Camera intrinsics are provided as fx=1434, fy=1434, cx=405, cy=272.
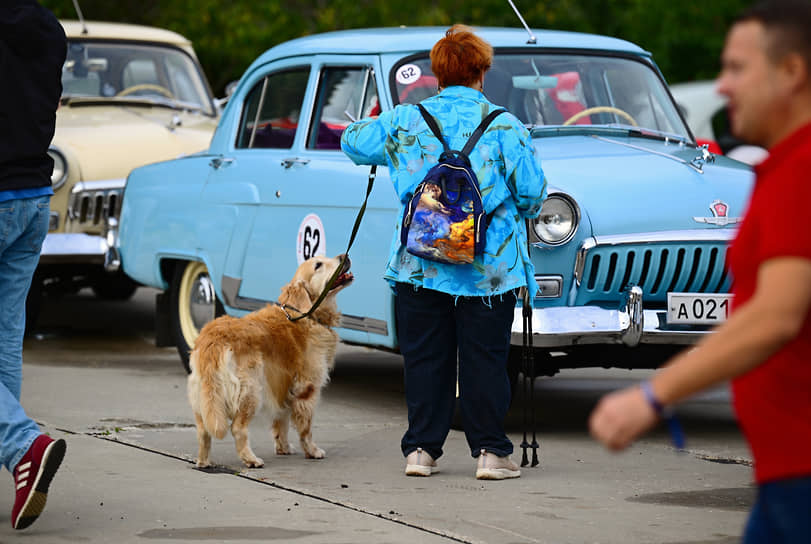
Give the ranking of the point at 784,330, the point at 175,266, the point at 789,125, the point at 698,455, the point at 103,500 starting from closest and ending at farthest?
1. the point at 784,330
2. the point at 789,125
3. the point at 103,500
4. the point at 698,455
5. the point at 175,266

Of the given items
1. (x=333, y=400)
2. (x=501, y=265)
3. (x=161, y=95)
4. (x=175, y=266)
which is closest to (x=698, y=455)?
(x=501, y=265)

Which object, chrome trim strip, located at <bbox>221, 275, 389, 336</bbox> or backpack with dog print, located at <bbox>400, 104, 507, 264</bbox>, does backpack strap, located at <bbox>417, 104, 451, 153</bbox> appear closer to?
backpack with dog print, located at <bbox>400, 104, 507, 264</bbox>

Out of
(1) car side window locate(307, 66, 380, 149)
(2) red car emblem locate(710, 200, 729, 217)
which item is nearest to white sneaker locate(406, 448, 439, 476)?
(2) red car emblem locate(710, 200, 729, 217)

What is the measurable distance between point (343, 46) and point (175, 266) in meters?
2.35

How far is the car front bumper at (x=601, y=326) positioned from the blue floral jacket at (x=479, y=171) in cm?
61

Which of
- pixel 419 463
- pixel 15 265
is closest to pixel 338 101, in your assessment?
pixel 419 463

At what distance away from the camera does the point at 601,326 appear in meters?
6.68

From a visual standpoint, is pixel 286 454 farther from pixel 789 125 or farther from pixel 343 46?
pixel 789 125

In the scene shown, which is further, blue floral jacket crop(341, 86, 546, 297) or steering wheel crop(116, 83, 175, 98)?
steering wheel crop(116, 83, 175, 98)

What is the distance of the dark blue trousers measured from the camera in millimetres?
6098

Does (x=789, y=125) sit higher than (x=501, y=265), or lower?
higher

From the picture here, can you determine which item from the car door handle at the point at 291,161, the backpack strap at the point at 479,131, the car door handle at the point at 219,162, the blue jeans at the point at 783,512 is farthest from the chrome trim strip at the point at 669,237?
the blue jeans at the point at 783,512

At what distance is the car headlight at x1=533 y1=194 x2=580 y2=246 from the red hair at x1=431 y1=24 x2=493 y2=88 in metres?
0.87

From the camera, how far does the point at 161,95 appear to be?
41.2ft
